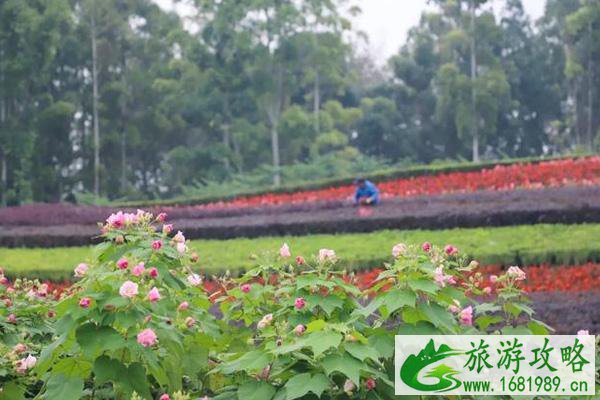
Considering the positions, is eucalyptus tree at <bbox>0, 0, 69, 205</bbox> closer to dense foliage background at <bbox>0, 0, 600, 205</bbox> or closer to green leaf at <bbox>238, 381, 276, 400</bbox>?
dense foliage background at <bbox>0, 0, 600, 205</bbox>

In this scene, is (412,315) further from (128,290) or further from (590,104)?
(590,104)

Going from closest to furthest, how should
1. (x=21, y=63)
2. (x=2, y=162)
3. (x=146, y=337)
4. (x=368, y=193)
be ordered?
(x=146, y=337), (x=368, y=193), (x=21, y=63), (x=2, y=162)

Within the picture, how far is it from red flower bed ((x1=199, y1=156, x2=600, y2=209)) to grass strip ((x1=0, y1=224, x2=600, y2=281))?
4.37m

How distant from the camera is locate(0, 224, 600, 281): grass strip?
805 cm

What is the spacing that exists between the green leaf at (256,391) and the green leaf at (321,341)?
0.57 feet

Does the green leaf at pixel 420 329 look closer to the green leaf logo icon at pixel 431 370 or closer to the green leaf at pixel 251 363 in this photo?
the green leaf logo icon at pixel 431 370

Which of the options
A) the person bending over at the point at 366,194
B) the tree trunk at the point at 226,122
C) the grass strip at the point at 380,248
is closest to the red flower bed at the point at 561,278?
the grass strip at the point at 380,248

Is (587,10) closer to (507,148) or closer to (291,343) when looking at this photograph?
(507,148)

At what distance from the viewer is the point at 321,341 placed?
2230 millimetres

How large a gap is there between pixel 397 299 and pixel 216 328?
0.64 metres

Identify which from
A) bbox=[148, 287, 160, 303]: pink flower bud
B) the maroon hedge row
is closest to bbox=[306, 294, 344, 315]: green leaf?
bbox=[148, 287, 160, 303]: pink flower bud

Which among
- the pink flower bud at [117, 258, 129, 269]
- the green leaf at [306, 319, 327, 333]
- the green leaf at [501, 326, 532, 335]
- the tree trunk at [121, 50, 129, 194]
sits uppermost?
the tree trunk at [121, 50, 129, 194]

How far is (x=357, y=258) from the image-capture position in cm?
856

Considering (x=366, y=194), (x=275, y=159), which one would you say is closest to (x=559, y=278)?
(x=366, y=194)
